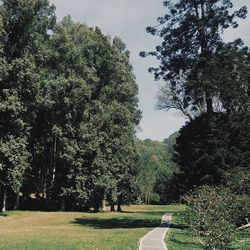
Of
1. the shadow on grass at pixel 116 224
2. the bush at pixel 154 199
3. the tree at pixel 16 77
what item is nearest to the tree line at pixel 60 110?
the tree at pixel 16 77

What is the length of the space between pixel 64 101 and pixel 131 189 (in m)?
19.5

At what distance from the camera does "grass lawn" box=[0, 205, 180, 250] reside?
871 inches

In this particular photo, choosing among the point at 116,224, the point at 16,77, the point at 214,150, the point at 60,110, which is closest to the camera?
the point at 214,150

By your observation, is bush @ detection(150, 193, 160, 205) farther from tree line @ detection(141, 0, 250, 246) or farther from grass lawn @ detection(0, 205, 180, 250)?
tree line @ detection(141, 0, 250, 246)

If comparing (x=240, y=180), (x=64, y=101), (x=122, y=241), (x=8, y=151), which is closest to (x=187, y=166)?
(x=240, y=180)

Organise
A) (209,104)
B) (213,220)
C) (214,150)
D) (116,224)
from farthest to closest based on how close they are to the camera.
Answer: (116,224)
(209,104)
(214,150)
(213,220)

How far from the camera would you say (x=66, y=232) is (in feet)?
102

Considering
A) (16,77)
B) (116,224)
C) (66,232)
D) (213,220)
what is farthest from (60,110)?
(213,220)

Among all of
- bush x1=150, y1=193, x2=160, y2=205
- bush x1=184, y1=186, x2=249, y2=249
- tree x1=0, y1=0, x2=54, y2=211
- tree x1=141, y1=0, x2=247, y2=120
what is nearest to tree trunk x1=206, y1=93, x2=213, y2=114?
tree x1=141, y1=0, x2=247, y2=120

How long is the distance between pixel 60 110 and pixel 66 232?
2305cm

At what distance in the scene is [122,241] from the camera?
2369cm

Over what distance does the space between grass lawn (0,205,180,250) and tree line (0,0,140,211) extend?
4.47 metres

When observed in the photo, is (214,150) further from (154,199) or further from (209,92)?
(154,199)

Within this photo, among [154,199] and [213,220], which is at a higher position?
[154,199]
